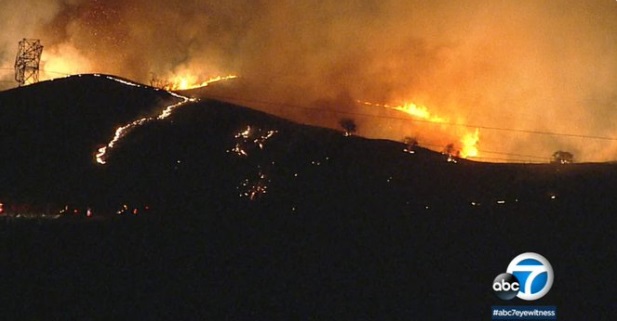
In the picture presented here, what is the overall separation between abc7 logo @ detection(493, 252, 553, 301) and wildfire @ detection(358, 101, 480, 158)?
93.2 ft

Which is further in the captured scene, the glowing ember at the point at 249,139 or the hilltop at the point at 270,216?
the glowing ember at the point at 249,139

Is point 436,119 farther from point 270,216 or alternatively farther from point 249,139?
point 270,216

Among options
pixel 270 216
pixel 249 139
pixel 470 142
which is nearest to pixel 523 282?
pixel 270 216

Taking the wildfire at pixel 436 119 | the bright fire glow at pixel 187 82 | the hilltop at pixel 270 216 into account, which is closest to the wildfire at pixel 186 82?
the bright fire glow at pixel 187 82

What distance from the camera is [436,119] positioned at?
53.9 meters

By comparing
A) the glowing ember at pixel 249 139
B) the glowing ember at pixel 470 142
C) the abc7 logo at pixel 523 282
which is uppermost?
the glowing ember at pixel 470 142

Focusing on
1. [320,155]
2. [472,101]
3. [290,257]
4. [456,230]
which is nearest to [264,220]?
[290,257]

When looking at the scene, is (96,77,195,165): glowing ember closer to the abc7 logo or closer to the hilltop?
the hilltop

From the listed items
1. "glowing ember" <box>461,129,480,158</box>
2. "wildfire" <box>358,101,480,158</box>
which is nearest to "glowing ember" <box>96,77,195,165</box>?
"wildfire" <box>358,101,480,158</box>

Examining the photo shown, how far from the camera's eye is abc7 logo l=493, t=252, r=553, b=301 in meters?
20.6

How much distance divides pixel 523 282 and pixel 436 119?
3434 centimetres

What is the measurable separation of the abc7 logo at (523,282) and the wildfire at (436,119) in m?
28.4

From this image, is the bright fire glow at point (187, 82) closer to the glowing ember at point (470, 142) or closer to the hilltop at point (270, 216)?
the glowing ember at point (470, 142)

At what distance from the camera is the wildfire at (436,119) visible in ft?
165
